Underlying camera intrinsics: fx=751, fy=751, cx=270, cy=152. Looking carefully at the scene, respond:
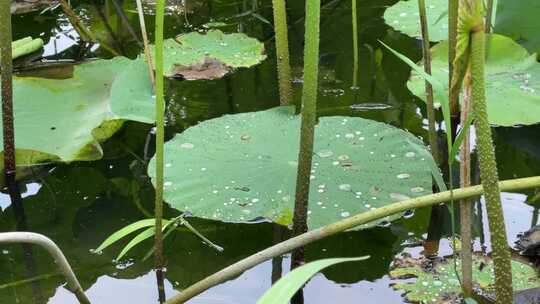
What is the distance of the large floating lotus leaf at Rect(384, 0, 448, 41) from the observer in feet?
9.08

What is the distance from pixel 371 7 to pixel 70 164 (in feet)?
5.84

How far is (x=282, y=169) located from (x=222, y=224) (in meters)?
0.21

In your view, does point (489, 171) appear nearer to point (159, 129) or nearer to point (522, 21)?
point (159, 129)

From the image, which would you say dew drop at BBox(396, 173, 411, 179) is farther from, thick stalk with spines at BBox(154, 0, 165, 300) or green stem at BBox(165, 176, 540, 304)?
thick stalk with spines at BBox(154, 0, 165, 300)

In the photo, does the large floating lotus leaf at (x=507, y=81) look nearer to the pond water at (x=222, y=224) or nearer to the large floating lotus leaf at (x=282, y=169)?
→ the pond water at (x=222, y=224)

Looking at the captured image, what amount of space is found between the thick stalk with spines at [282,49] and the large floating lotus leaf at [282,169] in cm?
8

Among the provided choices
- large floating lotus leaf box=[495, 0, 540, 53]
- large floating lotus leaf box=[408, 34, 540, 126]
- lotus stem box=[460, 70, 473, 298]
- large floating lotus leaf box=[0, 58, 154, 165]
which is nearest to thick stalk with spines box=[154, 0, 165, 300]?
large floating lotus leaf box=[0, 58, 154, 165]

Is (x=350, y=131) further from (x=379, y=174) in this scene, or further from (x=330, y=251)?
(x=330, y=251)

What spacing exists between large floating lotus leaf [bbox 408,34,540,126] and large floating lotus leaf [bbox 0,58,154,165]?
33.2 inches

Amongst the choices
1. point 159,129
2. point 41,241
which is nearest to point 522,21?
point 159,129

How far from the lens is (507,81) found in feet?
7.30

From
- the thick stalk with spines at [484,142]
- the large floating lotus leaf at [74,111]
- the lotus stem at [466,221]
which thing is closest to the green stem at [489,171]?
the thick stalk with spines at [484,142]

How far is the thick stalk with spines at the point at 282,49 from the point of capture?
1.89m

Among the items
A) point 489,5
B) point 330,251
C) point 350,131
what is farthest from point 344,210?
point 489,5
